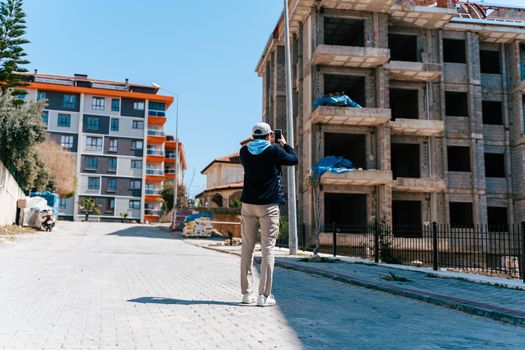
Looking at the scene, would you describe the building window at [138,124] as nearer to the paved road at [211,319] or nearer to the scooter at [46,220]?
the scooter at [46,220]

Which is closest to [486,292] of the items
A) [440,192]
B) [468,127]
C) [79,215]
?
[440,192]

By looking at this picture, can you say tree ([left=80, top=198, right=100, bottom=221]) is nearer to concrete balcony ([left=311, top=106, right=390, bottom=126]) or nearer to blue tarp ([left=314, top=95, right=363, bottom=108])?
concrete balcony ([left=311, top=106, right=390, bottom=126])

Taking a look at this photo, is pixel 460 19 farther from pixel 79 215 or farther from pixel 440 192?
pixel 79 215

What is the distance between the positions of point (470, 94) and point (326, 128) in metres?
9.47

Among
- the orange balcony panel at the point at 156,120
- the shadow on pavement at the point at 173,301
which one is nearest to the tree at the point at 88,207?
the orange balcony panel at the point at 156,120

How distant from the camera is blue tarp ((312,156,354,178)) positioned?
26.2m

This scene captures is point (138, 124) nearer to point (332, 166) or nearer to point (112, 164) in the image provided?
point (112, 164)

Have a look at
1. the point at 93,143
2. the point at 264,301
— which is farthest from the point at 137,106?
the point at 264,301

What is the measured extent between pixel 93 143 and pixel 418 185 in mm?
51762

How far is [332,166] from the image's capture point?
26594 mm

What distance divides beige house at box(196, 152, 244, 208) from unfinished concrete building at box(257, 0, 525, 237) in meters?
15.8

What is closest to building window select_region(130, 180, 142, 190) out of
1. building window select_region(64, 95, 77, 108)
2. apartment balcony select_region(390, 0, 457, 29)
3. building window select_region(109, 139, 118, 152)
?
building window select_region(109, 139, 118, 152)

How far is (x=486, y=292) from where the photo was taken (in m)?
8.34

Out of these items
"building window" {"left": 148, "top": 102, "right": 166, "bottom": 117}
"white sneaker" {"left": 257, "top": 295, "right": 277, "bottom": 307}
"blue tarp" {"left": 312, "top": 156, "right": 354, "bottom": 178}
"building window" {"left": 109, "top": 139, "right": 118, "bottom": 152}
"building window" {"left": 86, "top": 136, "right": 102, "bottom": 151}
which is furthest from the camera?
"building window" {"left": 148, "top": 102, "right": 166, "bottom": 117}
